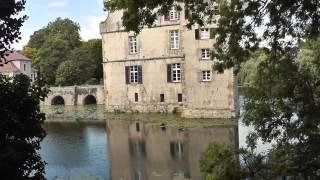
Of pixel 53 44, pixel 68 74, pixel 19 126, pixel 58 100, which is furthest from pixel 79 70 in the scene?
pixel 19 126

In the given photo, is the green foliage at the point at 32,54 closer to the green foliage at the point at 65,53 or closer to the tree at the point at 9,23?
the green foliage at the point at 65,53

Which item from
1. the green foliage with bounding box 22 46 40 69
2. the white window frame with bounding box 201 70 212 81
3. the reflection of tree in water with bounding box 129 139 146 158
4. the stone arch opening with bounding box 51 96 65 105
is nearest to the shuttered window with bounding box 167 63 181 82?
the white window frame with bounding box 201 70 212 81

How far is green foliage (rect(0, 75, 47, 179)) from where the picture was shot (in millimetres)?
7059

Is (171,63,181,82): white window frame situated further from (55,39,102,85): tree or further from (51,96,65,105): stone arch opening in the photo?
(55,39,102,85): tree

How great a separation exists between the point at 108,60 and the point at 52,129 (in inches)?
332

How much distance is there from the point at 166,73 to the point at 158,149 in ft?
43.4

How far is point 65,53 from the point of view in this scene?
6144 centimetres

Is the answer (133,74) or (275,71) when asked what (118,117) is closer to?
(133,74)

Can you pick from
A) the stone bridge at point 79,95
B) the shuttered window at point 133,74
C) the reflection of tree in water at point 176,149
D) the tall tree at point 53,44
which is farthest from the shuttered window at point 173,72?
the tall tree at point 53,44

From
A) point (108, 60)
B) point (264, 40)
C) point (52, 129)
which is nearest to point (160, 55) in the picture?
point (108, 60)

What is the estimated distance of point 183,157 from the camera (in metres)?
20.0

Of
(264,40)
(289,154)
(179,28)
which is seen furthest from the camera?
(179,28)

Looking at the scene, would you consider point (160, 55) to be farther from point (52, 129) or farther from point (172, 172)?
point (172, 172)

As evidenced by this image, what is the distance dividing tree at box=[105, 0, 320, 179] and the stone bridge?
3664 cm
